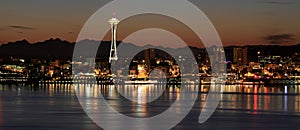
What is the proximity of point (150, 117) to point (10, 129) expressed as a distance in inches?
281

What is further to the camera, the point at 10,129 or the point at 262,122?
the point at 262,122

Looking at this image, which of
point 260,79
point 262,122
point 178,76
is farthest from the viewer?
point 178,76

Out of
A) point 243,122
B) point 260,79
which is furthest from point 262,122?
point 260,79

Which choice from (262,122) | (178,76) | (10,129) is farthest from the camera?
(178,76)

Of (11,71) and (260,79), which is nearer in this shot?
(260,79)

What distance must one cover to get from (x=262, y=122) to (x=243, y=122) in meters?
0.70

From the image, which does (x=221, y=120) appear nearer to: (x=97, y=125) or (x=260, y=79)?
(x=97, y=125)

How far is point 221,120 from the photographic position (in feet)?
84.0

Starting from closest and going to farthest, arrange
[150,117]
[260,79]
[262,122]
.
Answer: [262,122], [150,117], [260,79]

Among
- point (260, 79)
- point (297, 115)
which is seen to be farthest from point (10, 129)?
point (260, 79)

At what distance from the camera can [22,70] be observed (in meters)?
163

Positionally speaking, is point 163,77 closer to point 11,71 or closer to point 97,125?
point 11,71

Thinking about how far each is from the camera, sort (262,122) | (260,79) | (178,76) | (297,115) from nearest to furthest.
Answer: (262,122) < (297,115) < (260,79) < (178,76)

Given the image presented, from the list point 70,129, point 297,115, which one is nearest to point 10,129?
point 70,129
